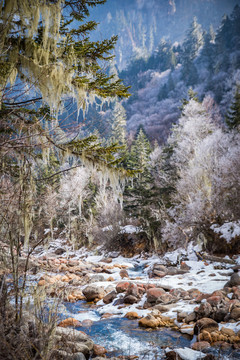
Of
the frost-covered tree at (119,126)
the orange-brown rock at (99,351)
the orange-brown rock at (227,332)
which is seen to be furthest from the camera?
the frost-covered tree at (119,126)

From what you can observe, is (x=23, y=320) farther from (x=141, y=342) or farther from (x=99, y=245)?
(x=99, y=245)

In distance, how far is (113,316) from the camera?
21.3 feet

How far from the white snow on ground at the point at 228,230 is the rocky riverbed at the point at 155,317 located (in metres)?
1.92

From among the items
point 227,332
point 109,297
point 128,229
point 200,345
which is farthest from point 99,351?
point 128,229

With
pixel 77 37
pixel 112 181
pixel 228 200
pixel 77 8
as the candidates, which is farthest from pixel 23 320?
pixel 228 200

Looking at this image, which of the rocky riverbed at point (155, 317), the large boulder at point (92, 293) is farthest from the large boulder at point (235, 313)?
the large boulder at point (92, 293)

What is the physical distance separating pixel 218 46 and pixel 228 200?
162 feet

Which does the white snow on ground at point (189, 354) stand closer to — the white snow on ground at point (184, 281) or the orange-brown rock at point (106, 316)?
the white snow on ground at point (184, 281)

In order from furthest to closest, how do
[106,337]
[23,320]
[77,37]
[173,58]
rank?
[173,58]
[106,337]
[77,37]
[23,320]

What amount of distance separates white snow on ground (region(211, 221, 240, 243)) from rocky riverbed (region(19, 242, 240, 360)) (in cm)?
192

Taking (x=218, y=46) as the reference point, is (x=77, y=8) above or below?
below

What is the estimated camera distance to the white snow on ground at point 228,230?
38.9 feet

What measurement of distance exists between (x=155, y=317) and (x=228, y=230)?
8.16m

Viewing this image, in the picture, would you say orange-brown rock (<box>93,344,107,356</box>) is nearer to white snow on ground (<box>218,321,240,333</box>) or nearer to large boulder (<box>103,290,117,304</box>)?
white snow on ground (<box>218,321,240,333</box>)
